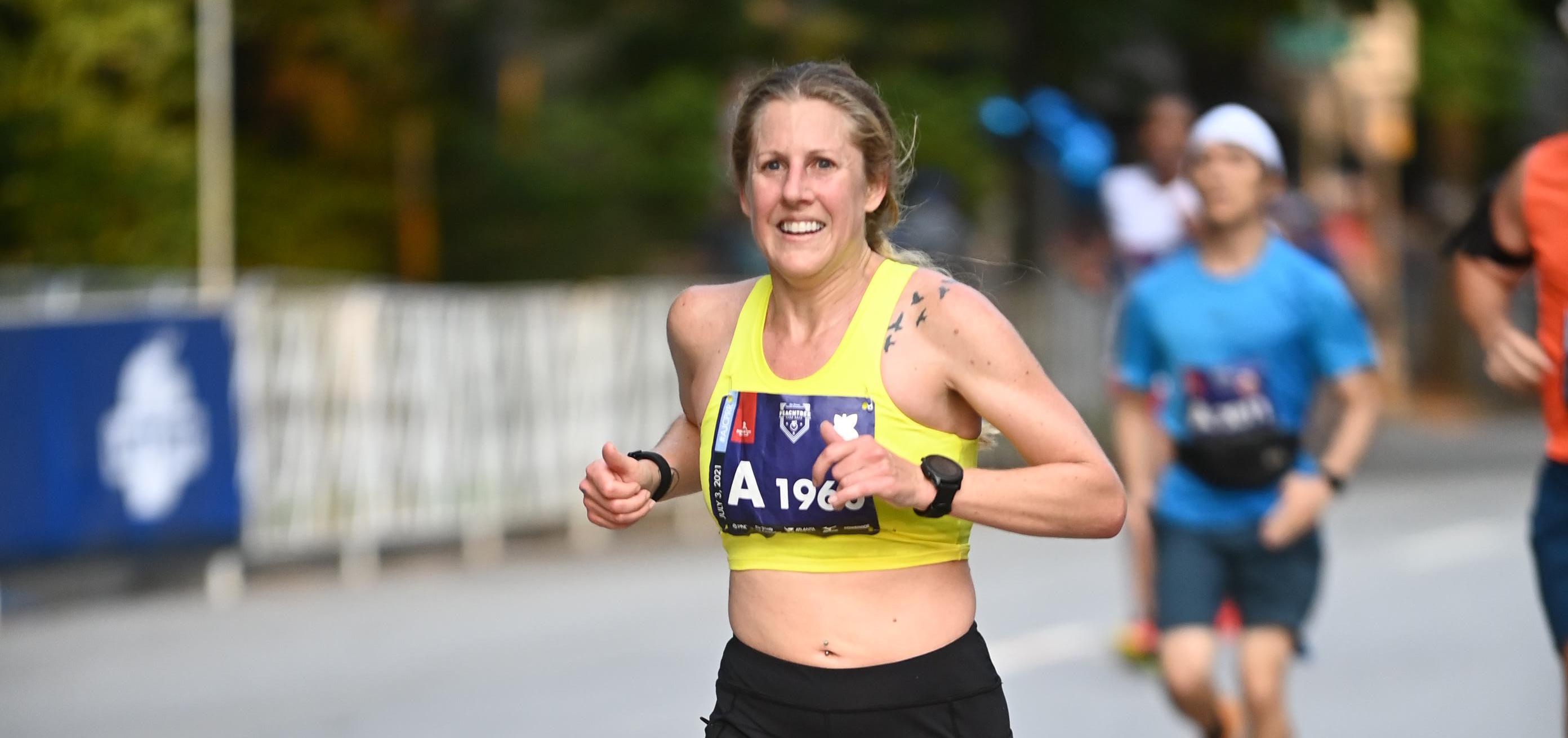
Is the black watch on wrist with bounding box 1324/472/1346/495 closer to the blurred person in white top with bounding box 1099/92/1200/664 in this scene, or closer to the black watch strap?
the blurred person in white top with bounding box 1099/92/1200/664

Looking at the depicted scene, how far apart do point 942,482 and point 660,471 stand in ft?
2.42

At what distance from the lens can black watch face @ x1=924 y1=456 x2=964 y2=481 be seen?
374cm

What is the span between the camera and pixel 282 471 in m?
11.8

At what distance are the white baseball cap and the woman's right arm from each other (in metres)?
2.69

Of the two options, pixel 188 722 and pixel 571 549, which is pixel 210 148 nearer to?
pixel 571 549

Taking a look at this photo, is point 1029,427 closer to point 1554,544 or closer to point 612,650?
point 1554,544

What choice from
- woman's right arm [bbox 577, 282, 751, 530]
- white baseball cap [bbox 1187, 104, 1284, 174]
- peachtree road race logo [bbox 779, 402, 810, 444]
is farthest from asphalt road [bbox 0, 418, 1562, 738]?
peachtree road race logo [bbox 779, 402, 810, 444]

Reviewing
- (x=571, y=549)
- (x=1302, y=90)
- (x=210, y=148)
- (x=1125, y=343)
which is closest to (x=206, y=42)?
(x=210, y=148)

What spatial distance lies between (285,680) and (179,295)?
2976 millimetres

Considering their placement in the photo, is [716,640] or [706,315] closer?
[706,315]

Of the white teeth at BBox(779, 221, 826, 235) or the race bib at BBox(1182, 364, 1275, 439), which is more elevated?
the white teeth at BBox(779, 221, 826, 235)

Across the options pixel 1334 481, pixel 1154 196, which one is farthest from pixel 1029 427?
pixel 1154 196

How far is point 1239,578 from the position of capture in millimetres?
6734

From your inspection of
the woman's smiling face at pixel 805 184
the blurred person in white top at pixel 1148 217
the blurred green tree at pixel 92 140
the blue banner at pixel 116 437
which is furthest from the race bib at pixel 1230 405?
the blurred green tree at pixel 92 140
